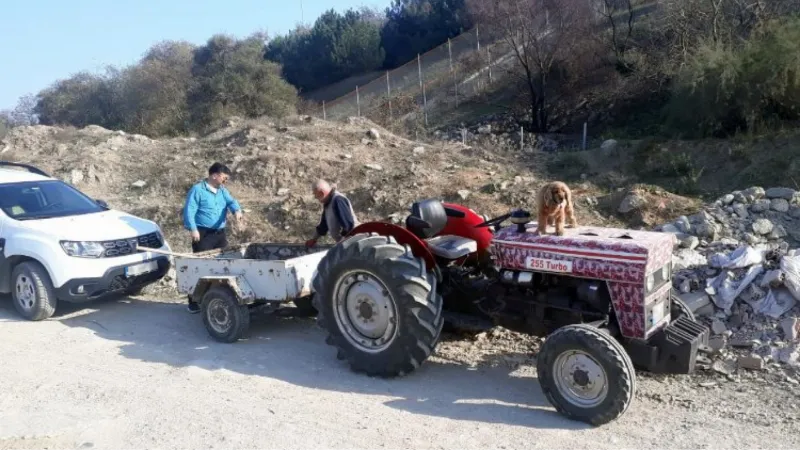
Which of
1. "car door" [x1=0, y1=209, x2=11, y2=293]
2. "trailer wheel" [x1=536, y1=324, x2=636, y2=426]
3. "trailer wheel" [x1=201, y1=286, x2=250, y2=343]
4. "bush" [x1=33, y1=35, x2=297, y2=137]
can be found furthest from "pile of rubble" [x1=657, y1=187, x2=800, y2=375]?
"bush" [x1=33, y1=35, x2=297, y2=137]

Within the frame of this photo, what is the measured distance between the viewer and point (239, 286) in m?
7.16

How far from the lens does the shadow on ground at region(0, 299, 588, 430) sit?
5.56 metres

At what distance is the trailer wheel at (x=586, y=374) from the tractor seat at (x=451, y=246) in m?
1.39

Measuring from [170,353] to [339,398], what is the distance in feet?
7.36

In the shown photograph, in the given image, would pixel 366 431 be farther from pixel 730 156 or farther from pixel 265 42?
pixel 265 42

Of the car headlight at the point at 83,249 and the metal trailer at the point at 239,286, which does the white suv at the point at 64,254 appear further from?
the metal trailer at the point at 239,286

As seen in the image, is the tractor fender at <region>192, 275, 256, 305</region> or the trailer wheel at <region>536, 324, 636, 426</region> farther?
the tractor fender at <region>192, 275, 256, 305</region>

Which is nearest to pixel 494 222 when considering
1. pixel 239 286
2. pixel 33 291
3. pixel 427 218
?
pixel 427 218

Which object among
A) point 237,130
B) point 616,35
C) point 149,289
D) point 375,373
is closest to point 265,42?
point 616,35

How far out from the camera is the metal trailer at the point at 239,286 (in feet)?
22.9

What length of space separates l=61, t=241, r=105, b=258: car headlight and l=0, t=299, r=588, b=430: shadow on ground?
0.79m

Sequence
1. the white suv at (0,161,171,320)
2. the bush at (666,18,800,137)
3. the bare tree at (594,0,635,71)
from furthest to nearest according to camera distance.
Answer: the bare tree at (594,0,635,71) → the bush at (666,18,800,137) → the white suv at (0,161,171,320)

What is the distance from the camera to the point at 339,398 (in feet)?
19.1

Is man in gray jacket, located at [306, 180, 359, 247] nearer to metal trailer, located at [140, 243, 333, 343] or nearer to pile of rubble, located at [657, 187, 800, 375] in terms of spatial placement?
metal trailer, located at [140, 243, 333, 343]
